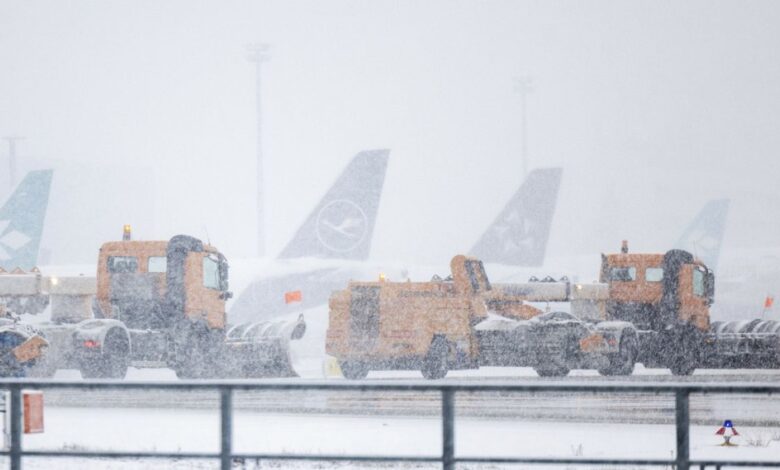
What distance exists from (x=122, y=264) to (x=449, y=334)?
7.58 metres

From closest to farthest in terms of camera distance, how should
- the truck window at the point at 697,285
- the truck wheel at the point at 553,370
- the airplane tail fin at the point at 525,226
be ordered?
the truck wheel at the point at 553,370
the truck window at the point at 697,285
the airplane tail fin at the point at 525,226

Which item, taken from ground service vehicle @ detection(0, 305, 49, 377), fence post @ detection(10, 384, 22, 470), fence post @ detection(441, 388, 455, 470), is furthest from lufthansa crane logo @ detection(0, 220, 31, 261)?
fence post @ detection(441, 388, 455, 470)

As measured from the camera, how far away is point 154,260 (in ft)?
97.1

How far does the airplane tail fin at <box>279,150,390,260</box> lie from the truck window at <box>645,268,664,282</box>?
24039 millimetres

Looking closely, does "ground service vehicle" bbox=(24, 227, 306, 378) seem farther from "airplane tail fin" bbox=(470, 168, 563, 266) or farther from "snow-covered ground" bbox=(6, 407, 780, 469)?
"airplane tail fin" bbox=(470, 168, 563, 266)

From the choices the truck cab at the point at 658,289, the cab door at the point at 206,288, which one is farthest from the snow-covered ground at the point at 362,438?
the truck cab at the point at 658,289

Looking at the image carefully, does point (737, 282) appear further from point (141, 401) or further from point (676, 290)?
point (141, 401)

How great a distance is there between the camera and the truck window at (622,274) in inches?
1371

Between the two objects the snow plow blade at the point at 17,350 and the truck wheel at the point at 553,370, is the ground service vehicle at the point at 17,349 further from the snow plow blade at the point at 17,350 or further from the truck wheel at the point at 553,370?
the truck wheel at the point at 553,370

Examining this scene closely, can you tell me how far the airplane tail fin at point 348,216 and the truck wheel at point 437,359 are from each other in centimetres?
2736

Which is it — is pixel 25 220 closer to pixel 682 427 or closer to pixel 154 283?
pixel 154 283

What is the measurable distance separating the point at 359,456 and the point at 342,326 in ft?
70.2

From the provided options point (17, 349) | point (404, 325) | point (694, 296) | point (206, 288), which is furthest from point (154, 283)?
point (694, 296)

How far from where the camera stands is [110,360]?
2755 centimetres
